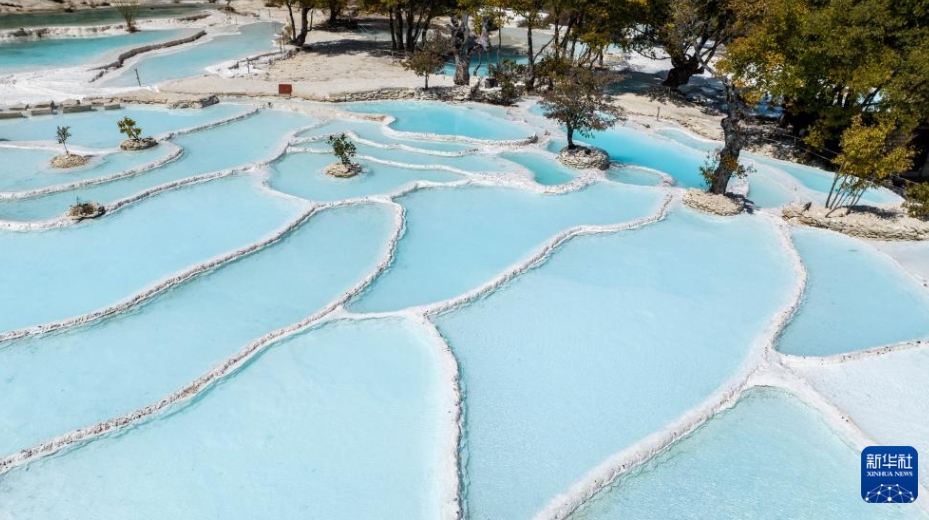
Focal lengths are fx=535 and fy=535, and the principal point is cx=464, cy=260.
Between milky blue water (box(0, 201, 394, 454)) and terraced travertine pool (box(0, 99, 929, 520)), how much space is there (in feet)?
0.21

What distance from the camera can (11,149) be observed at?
24.1 m

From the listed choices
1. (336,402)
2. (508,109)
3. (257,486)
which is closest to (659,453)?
(336,402)

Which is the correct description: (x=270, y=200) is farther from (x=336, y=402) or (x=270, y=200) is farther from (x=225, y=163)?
(x=336, y=402)

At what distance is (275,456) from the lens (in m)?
10.7

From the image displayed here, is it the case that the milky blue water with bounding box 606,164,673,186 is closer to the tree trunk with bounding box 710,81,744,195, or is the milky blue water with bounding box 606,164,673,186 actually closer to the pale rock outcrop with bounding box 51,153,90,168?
the tree trunk with bounding box 710,81,744,195

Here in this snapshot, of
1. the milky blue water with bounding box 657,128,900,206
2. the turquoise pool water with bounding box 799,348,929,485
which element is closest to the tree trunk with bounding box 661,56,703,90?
the milky blue water with bounding box 657,128,900,206

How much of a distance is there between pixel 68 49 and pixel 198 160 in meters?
30.8

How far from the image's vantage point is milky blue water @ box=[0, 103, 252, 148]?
1022 inches

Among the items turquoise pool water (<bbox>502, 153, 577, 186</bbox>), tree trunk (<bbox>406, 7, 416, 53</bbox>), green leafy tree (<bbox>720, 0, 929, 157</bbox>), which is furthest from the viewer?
tree trunk (<bbox>406, 7, 416, 53</bbox>)

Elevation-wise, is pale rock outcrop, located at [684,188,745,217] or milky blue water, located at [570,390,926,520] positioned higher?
pale rock outcrop, located at [684,188,745,217]

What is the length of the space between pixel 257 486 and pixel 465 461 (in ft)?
13.1

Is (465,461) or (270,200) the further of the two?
(270,200)

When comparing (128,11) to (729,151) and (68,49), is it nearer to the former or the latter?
(68,49)

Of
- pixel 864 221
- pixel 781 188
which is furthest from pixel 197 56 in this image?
pixel 864 221
